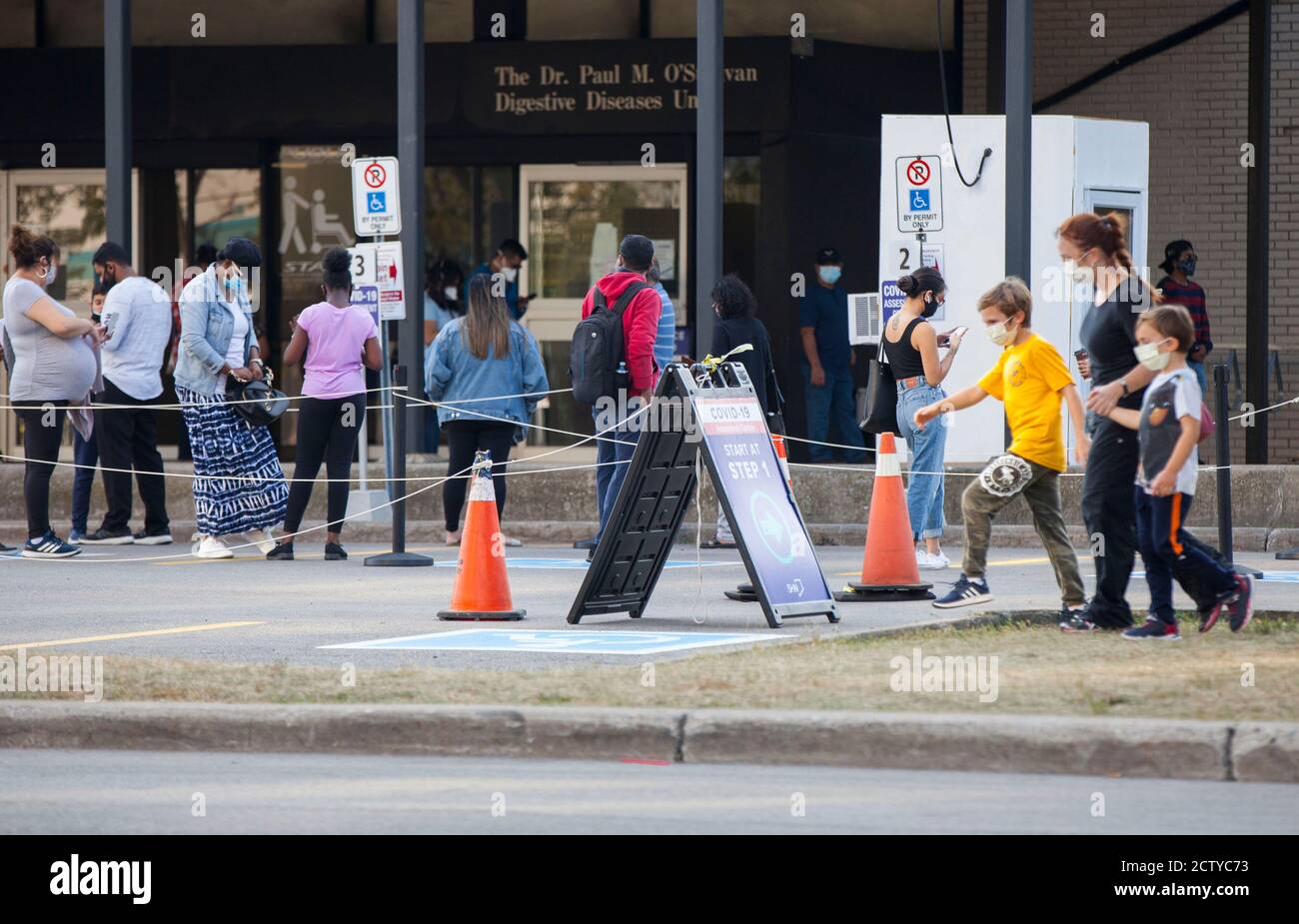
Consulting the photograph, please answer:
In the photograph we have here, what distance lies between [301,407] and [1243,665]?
7629mm

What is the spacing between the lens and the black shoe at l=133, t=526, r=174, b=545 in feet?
52.2

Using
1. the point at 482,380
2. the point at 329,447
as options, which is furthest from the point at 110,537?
the point at 482,380

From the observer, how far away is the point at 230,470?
47.1ft

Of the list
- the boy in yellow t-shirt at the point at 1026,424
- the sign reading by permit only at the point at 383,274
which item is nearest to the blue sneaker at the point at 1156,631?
the boy in yellow t-shirt at the point at 1026,424

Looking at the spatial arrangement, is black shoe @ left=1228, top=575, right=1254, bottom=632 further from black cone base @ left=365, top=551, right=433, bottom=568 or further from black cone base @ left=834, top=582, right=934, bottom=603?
black cone base @ left=365, top=551, right=433, bottom=568

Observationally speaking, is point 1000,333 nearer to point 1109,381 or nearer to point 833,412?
point 1109,381

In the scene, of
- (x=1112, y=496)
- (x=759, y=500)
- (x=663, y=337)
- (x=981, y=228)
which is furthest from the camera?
(x=981, y=228)

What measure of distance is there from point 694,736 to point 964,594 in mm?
3688

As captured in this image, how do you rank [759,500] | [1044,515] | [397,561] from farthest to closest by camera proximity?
[397,561] → [759,500] → [1044,515]

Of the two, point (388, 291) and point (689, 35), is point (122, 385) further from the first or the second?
point (689, 35)

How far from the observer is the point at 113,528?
15922mm

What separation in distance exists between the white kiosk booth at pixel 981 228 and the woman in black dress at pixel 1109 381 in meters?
6.44
